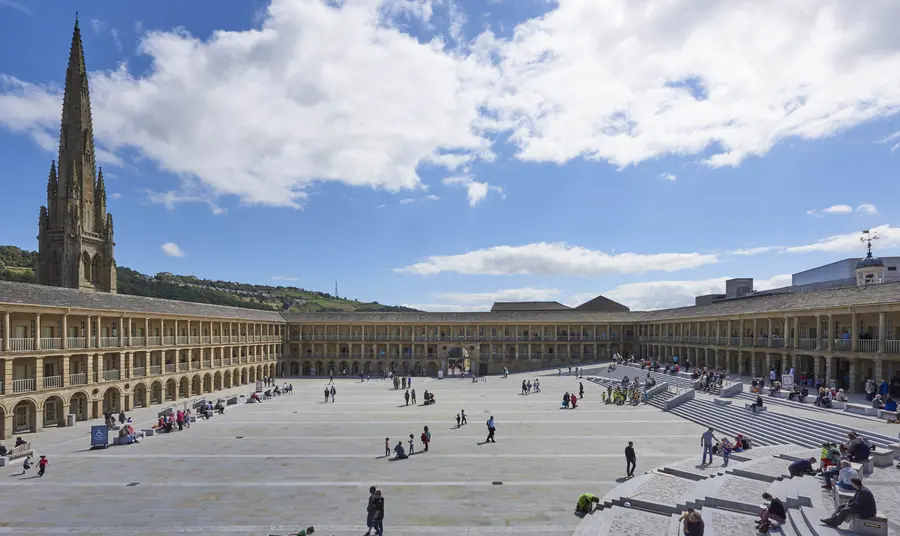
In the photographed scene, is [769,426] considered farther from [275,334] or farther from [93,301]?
[275,334]

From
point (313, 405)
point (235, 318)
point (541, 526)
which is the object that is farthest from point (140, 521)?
point (235, 318)

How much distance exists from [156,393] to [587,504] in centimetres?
4000

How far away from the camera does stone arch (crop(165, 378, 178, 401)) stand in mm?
46344

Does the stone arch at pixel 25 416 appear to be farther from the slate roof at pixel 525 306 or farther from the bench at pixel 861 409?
the slate roof at pixel 525 306

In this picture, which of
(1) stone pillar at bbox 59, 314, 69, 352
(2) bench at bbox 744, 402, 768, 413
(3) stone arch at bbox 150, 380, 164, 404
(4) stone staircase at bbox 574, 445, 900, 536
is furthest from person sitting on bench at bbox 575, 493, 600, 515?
(3) stone arch at bbox 150, 380, 164, 404

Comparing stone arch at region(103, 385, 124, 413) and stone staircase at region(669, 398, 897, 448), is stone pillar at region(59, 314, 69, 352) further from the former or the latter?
stone staircase at region(669, 398, 897, 448)

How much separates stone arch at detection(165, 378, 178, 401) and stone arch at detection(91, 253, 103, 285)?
24741 mm

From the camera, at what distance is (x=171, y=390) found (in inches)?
1839

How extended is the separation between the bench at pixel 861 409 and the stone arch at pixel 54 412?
43.4m

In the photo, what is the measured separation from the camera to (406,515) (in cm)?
1686

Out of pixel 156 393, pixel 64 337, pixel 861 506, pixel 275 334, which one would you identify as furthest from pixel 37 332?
pixel 275 334

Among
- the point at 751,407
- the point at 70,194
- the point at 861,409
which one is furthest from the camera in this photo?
the point at 70,194

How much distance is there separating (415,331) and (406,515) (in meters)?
59.1

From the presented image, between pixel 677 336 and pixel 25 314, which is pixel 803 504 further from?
pixel 677 336
